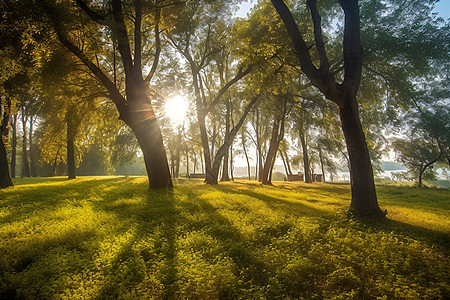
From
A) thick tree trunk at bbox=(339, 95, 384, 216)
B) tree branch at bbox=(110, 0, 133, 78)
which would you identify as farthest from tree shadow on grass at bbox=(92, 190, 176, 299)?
tree branch at bbox=(110, 0, 133, 78)

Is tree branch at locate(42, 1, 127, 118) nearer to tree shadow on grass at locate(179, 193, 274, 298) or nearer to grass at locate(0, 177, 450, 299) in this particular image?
grass at locate(0, 177, 450, 299)

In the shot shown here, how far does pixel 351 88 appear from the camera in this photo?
298 inches

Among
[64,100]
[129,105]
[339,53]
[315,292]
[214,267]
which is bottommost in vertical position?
[315,292]

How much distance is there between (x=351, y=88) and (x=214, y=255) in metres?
7.14

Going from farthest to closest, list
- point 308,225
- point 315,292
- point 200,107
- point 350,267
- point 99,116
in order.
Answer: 1. point 200,107
2. point 99,116
3. point 308,225
4. point 350,267
5. point 315,292

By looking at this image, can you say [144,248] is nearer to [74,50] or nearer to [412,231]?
[412,231]

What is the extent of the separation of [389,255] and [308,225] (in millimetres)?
2073

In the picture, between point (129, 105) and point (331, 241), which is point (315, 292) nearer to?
point (331, 241)

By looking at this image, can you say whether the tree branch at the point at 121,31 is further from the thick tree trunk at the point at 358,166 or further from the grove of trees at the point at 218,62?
the thick tree trunk at the point at 358,166

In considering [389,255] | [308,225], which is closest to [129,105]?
[308,225]

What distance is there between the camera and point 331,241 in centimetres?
539

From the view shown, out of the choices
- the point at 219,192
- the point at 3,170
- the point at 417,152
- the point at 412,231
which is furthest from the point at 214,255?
the point at 417,152

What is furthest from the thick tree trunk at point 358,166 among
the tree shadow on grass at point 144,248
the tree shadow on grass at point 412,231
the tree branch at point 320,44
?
the tree shadow on grass at point 144,248

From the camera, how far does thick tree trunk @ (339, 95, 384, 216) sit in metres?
7.38
